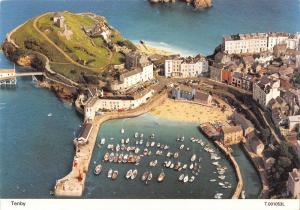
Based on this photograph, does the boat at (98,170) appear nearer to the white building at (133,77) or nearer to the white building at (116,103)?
the white building at (116,103)

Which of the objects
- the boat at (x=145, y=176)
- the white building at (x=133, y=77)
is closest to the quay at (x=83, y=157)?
the white building at (x=133, y=77)

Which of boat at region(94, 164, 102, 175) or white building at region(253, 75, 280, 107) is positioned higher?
white building at region(253, 75, 280, 107)

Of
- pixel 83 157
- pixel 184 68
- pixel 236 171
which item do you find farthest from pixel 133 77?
pixel 236 171

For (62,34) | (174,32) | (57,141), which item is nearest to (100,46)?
(62,34)

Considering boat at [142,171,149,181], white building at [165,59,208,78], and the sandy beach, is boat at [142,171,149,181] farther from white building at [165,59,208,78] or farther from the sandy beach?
white building at [165,59,208,78]

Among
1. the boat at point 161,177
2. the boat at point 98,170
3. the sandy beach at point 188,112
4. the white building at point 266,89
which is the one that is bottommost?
the boat at point 161,177

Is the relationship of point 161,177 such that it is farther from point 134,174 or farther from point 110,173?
point 110,173

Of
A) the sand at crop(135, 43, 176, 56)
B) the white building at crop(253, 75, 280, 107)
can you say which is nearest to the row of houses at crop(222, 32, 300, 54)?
the sand at crop(135, 43, 176, 56)
